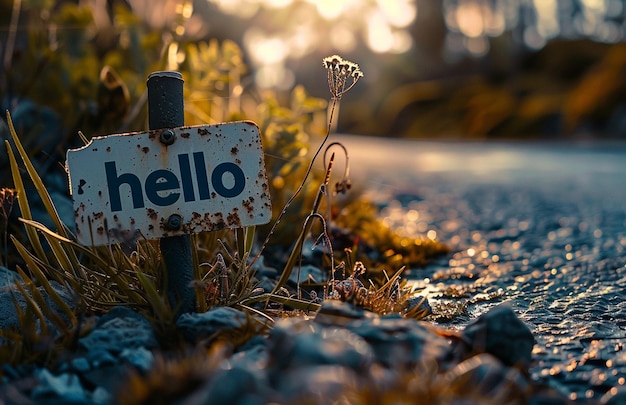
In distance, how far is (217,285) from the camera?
2.50m

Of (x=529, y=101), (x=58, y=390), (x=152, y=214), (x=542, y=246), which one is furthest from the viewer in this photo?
(x=529, y=101)

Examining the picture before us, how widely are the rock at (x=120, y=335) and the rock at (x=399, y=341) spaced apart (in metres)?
0.63

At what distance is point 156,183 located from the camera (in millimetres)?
2279

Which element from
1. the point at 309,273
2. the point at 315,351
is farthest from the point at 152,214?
the point at 309,273

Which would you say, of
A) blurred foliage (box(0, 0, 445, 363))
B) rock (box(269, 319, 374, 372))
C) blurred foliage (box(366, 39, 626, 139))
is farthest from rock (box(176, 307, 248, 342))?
blurred foliage (box(366, 39, 626, 139))

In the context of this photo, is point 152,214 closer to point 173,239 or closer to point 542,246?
point 173,239

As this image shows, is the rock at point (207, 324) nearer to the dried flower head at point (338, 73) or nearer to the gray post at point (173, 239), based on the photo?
the gray post at point (173, 239)

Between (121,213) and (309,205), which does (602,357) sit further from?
(309,205)

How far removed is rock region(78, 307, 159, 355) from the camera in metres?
2.09

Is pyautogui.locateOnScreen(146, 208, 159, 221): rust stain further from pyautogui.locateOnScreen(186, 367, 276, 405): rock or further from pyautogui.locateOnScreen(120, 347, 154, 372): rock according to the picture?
pyautogui.locateOnScreen(186, 367, 276, 405): rock

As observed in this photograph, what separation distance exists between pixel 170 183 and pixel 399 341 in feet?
2.97

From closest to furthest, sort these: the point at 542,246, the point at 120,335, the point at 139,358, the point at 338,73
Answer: the point at 139,358 < the point at 120,335 < the point at 338,73 < the point at 542,246

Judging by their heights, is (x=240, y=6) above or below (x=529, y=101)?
above

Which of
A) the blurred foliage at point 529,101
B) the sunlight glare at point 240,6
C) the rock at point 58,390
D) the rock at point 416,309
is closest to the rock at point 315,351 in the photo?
the rock at point 58,390
